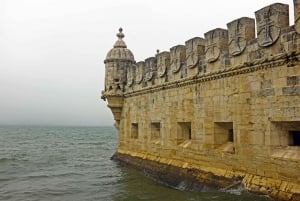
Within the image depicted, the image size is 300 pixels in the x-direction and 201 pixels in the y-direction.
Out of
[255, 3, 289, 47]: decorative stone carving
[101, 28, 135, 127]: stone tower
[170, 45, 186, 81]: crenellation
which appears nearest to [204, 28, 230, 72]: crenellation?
[255, 3, 289, 47]: decorative stone carving

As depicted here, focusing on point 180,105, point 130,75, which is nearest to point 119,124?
point 130,75

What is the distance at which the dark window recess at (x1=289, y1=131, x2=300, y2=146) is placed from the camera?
330 inches

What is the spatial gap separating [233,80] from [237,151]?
2.02 meters

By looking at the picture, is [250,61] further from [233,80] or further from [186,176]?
[186,176]

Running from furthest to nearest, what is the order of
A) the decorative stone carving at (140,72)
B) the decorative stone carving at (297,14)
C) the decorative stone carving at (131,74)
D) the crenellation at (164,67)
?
1. the decorative stone carving at (131,74)
2. the decorative stone carving at (140,72)
3. the crenellation at (164,67)
4. the decorative stone carving at (297,14)

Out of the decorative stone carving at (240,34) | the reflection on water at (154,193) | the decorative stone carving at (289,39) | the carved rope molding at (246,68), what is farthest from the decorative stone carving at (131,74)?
the decorative stone carving at (289,39)

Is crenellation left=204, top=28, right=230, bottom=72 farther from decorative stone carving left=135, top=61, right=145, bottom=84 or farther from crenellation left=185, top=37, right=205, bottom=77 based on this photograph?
decorative stone carving left=135, top=61, right=145, bottom=84

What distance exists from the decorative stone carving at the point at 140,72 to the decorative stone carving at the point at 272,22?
760 cm

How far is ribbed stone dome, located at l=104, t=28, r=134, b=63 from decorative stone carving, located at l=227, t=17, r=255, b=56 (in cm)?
888

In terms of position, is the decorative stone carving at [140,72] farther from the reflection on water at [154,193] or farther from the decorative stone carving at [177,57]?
the reflection on water at [154,193]

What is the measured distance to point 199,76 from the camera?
36.4ft

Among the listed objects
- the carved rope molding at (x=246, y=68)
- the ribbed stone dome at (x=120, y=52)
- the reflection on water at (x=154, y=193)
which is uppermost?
the ribbed stone dome at (x=120, y=52)

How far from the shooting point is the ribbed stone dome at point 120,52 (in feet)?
A: 58.3

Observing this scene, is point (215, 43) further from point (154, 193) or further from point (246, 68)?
point (154, 193)
